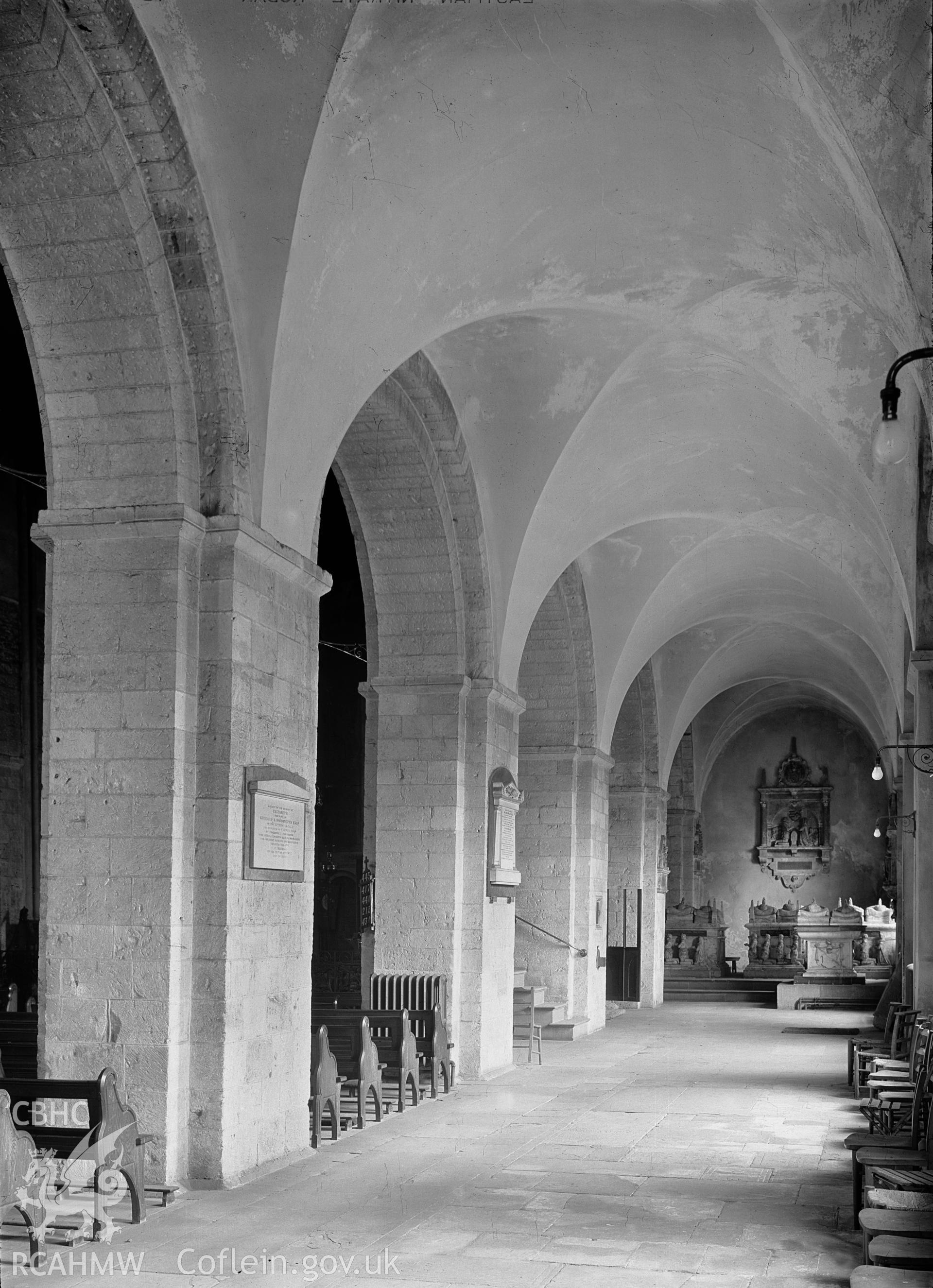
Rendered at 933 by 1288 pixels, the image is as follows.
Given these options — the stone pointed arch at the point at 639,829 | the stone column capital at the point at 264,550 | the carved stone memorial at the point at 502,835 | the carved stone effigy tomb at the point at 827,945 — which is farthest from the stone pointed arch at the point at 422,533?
the carved stone effigy tomb at the point at 827,945

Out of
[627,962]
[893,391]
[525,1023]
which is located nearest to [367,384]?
[893,391]

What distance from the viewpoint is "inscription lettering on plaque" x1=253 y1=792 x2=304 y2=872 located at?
288 inches

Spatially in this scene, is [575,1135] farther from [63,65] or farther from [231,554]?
[63,65]

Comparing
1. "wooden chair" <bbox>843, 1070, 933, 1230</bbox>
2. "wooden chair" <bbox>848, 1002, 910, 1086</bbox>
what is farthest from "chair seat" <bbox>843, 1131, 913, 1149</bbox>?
"wooden chair" <bbox>848, 1002, 910, 1086</bbox>

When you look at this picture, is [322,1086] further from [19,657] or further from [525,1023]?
[19,657]

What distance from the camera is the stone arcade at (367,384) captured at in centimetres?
663

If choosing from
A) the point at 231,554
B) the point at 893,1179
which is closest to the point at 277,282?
the point at 231,554

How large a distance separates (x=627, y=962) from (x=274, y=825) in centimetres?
1503

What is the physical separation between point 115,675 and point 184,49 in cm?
306

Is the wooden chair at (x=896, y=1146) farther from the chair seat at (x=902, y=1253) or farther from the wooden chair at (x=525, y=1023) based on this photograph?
the wooden chair at (x=525, y=1023)

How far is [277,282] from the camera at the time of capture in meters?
7.36

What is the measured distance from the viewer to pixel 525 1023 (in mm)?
14539

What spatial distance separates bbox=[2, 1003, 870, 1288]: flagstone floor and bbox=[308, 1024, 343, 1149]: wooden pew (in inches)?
4.9

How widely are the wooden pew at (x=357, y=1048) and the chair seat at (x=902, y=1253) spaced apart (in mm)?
4668
